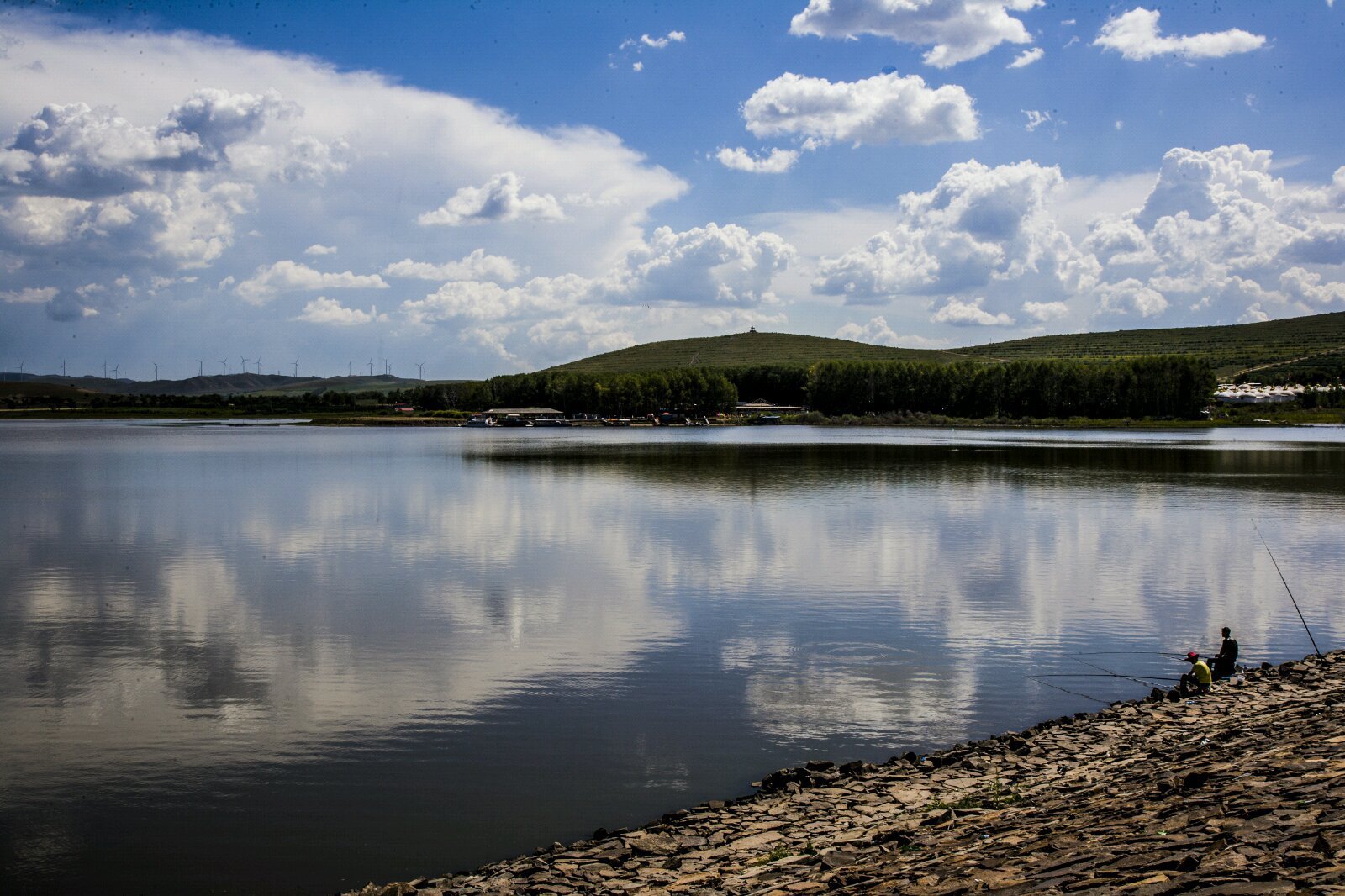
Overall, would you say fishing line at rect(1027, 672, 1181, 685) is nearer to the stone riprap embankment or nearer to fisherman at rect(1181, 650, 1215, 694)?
fisherman at rect(1181, 650, 1215, 694)

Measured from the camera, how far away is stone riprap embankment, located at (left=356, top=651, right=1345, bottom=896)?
8367 millimetres

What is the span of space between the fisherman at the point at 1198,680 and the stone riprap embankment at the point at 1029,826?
1.65m

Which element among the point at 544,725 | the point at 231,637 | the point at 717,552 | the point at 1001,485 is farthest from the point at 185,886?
the point at 1001,485

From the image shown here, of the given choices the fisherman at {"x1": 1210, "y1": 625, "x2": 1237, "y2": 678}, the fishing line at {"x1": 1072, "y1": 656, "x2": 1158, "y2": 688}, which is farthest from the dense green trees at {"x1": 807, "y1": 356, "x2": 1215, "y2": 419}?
the fisherman at {"x1": 1210, "y1": 625, "x2": 1237, "y2": 678}

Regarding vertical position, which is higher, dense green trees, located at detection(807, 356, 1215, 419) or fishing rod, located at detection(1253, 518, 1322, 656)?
dense green trees, located at detection(807, 356, 1215, 419)

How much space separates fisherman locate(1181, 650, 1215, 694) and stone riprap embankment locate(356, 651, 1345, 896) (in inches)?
65.1

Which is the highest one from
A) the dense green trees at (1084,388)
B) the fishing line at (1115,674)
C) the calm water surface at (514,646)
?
the dense green trees at (1084,388)

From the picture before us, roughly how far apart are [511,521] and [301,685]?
82.5 ft

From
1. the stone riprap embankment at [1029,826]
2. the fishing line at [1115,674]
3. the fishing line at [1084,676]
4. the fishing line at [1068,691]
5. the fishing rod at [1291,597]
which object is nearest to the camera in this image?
the stone riprap embankment at [1029,826]

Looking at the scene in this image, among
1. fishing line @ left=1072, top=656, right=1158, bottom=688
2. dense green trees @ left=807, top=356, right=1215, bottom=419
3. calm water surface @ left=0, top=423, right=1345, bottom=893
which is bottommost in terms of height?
fishing line @ left=1072, top=656, right=1158, bottom=688

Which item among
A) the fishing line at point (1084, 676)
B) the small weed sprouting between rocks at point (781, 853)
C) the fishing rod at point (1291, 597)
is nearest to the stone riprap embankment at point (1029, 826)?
the small weed sprouting between rocks at point (781, 853)

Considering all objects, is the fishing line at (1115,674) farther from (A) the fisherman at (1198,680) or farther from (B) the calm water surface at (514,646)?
(A) the fisherman at (1198,680)

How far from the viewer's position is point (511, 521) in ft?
142

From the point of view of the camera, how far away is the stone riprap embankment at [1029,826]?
27.5 ft
